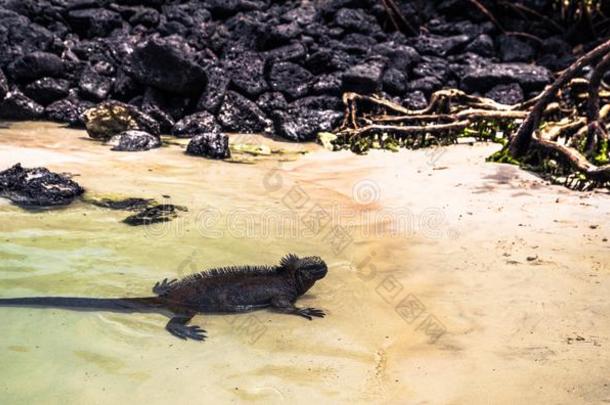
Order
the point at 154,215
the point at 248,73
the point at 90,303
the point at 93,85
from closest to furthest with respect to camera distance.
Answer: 1. the point at 90,303
2. the point at 154,215
3. the point at 93,85
4. the point at 248,73

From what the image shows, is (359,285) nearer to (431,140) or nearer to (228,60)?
(431,140)

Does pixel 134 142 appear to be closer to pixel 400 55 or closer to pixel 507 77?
pixel 400 55

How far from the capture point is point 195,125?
13.1m

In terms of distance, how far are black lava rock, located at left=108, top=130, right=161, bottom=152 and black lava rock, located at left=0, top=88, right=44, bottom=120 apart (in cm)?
371

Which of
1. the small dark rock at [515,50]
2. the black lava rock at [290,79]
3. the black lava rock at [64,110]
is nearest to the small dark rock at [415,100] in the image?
the black lava rock at [290,79]

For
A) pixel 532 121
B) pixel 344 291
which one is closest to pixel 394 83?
pixel 532 121

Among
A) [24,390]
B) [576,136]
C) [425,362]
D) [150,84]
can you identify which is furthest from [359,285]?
[150,84]

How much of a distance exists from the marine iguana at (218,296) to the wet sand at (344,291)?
109 millimetres

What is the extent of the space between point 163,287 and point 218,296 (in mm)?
460

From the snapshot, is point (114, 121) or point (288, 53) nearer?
point (114, 121)

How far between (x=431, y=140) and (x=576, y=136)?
8.48ft

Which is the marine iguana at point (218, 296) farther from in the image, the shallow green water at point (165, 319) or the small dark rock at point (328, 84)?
the small dark rock at point (328, 84)

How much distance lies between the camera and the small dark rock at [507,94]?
13.5 m

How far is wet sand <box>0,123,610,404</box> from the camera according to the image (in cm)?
340
